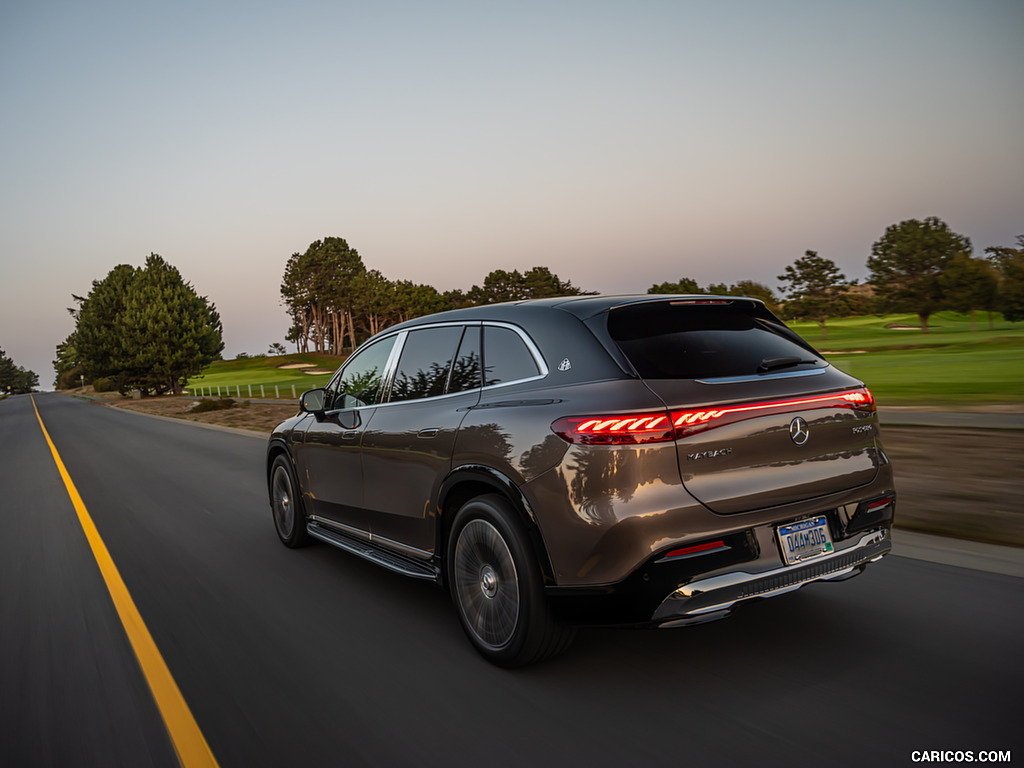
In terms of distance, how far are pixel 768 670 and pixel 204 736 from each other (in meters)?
2.46

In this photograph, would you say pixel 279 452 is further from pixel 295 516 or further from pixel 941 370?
pixel 941 370

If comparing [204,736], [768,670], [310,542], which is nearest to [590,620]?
[768,670]

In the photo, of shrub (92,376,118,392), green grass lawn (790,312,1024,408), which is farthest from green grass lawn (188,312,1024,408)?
shrub (92,376,118,392)

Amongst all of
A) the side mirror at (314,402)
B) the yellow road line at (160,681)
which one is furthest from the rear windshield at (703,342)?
the side mirror at (314,402)

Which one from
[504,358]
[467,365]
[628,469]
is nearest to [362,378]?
[467,365]

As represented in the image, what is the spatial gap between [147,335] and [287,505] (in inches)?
2354

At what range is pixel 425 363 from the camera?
4.61 m

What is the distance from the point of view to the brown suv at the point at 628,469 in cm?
312

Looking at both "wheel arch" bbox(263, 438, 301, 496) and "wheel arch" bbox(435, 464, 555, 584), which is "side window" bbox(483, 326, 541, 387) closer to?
"wheel arch" bbox(435, 464, 555, 584)

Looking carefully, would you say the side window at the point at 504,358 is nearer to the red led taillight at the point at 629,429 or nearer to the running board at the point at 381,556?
the red led taillight at the point at 629,429

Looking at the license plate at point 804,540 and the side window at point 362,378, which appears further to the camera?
the side window at point 362,378

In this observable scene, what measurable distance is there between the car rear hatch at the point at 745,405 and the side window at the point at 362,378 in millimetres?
2085

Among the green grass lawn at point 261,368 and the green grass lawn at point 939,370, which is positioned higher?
the green grass lawn at point 261,368

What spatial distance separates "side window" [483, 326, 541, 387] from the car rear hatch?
48 cm
